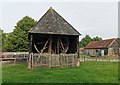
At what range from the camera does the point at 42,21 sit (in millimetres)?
24609

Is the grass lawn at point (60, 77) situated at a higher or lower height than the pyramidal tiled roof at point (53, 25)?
lower

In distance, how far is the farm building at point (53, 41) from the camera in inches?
877

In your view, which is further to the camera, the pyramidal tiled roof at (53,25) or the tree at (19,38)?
the tree at (19,38)

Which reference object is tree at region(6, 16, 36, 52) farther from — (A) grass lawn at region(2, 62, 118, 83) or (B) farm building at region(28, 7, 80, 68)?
(A) grass lawn at region(2, 62, 118, 83)

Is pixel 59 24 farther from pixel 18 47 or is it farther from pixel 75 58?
pixel 18 47

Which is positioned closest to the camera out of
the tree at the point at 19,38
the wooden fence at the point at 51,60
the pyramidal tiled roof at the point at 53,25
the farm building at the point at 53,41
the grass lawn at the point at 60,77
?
the grass lawn at the point at 60,77

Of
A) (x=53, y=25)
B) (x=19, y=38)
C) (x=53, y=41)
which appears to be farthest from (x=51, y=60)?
(x=19, y=38)

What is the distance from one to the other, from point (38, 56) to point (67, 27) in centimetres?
523

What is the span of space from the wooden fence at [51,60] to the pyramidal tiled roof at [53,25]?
8.26 ft

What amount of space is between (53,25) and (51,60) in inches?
164

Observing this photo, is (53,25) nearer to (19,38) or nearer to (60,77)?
(60,77)

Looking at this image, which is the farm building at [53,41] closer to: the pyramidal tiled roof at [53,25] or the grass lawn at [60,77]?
the pyramidal tiled roof at [53,25]

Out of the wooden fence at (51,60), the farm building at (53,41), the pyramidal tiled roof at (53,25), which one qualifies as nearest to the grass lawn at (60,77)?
the wooden fence at (51,60)

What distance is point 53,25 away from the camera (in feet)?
79.9
